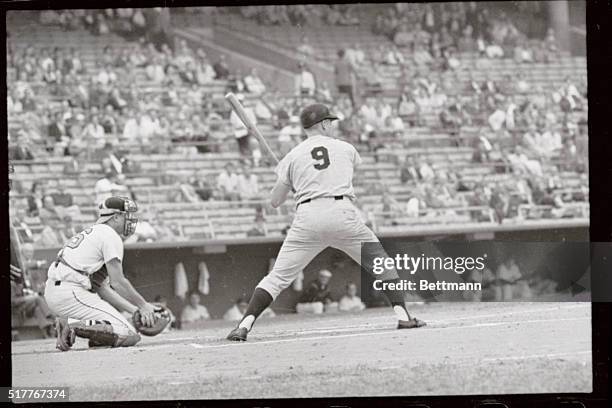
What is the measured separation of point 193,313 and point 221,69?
1.68 m

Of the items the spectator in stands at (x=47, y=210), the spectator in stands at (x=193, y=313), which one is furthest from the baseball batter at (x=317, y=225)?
the spectator in stands at (x=47, y=210)

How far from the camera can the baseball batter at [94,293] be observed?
802cm

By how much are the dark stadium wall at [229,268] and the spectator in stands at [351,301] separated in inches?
1.6

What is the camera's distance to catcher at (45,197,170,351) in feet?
26.3

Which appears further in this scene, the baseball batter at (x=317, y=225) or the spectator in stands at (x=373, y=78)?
the spectator in stands at (x=373, y=78)

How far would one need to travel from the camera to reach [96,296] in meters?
8.05

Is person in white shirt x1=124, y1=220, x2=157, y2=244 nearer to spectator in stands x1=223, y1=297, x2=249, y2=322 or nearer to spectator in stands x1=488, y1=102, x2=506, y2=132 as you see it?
spectator in stands x1=223, y1=297, x2=249, y2=322

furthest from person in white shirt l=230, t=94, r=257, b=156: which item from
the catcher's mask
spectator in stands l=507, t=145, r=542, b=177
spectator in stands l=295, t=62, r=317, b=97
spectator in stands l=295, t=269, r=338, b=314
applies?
spectator in stands l=507, t=145, r=542, b=177

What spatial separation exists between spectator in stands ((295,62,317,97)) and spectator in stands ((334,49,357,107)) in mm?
191

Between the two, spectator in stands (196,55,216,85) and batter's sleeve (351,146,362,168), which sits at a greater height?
spectator in stands (196,55,216,85)

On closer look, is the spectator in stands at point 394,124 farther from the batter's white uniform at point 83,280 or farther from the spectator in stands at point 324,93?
the batter's white uniform at point 83,280

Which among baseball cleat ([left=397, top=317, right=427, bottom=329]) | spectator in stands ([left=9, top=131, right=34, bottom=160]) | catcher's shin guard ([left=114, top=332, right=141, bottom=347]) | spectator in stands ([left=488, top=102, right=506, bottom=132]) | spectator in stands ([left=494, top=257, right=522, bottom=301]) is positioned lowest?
catcher's shin guard ([left=114, top=332, right=141, bottom=347])

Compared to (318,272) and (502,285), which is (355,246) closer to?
(318,272)

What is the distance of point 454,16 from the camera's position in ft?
27.6
